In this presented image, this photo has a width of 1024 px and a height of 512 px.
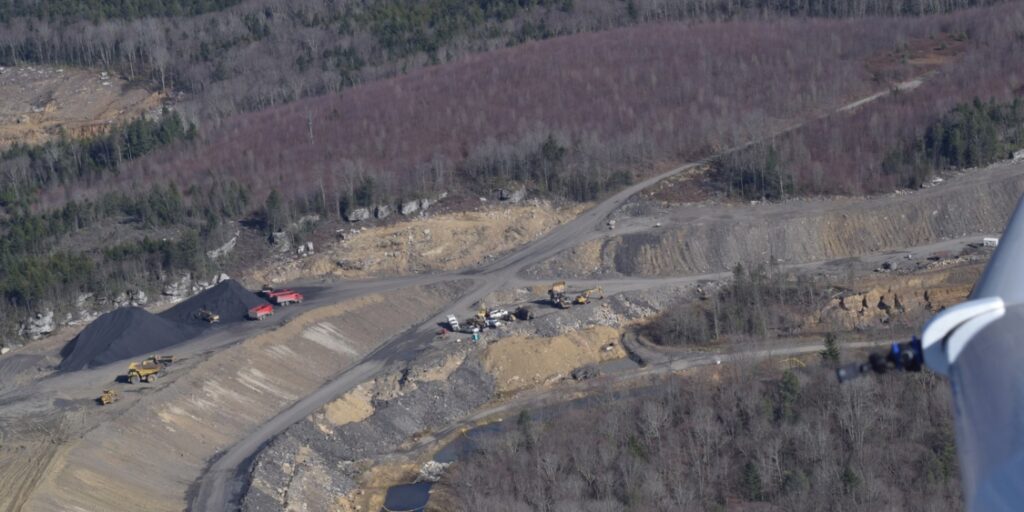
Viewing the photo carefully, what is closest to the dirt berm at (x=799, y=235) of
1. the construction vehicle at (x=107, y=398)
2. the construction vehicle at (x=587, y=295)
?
the construction vehicle at (x=587, y=295)

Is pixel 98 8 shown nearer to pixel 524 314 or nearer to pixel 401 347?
pixel 401 347

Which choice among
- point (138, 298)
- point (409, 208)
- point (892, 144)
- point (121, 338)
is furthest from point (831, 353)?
point (138, 298)

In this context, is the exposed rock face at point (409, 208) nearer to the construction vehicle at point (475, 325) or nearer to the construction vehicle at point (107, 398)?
the construction vehicle at point (475, 325)

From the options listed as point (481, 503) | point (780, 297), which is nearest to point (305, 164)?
point (780, 297)

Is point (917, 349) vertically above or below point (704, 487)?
above

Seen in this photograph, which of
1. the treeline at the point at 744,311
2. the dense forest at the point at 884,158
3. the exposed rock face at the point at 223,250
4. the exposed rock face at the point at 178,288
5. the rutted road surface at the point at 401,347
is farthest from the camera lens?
the dense forest at the point at 884,158

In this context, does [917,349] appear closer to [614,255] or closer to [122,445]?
[122,445]

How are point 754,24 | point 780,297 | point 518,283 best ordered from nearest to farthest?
1. point 780,297
2. point 518,283
3. point 754,24
